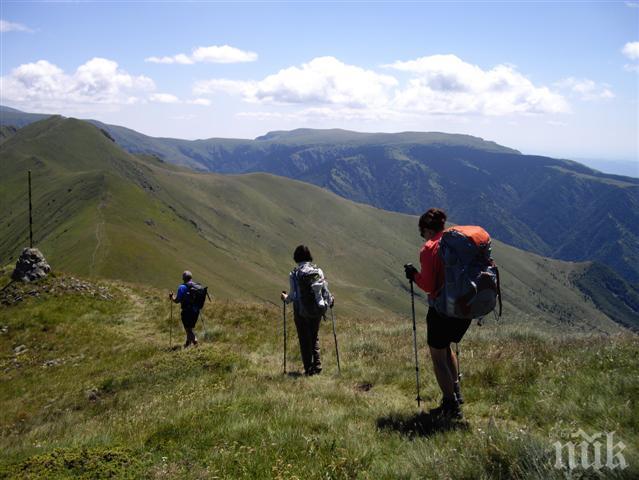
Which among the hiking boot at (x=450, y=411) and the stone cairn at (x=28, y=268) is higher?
the hiking boot at (x=450, y=411)

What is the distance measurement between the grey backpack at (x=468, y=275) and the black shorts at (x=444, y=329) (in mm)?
378

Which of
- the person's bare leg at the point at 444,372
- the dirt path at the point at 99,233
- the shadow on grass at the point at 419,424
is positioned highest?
the person's bare leg at the point at 444,372

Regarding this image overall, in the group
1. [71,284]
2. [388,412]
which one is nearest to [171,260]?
[71,284]

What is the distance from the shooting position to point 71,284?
2400 cm

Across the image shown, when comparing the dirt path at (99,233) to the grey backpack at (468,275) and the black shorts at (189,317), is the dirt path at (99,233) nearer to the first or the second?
the black shorts at (189,317)

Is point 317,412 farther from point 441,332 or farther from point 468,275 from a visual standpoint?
point 468,275

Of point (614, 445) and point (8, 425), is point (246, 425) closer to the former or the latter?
point (614, 445)

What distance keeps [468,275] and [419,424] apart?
2.21 metres

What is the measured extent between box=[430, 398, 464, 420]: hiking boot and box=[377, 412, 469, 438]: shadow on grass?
0.10 metres

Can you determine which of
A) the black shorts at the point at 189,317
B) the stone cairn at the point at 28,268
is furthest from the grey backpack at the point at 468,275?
the stone cairn at the point at 28,268

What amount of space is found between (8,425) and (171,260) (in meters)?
92.8

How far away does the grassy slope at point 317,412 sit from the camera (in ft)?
17.3

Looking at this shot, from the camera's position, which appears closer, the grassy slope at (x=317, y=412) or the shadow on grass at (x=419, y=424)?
the grassy slope at (x=317, y=412)

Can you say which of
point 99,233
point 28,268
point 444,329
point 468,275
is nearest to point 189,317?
point 444,329
